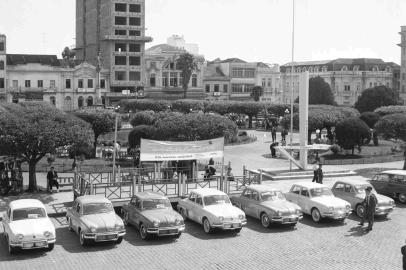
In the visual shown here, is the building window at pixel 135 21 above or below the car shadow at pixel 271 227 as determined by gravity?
above

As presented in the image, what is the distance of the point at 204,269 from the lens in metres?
17.6

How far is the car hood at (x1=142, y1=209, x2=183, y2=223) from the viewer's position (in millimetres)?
20219

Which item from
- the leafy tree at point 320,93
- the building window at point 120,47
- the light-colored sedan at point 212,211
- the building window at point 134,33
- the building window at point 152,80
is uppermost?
the building window at point 134,33

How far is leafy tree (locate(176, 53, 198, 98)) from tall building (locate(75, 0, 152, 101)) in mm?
7018

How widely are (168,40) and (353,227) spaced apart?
10472 centimetres

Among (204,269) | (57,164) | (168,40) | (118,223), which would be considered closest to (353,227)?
(204,269)

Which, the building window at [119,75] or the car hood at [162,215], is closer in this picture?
the car hood at [162,215]

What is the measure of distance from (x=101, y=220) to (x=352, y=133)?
28.8 meters

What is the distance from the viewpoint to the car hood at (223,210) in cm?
2125

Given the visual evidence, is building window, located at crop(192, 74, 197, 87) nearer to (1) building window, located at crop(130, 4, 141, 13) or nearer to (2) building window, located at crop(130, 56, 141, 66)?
(2) building window, located at crop(130, 56, 141, 66)

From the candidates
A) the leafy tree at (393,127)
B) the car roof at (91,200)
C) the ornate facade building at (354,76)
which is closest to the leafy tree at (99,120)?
the leafy tree at (393,127)

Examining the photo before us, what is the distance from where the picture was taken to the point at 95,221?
64.2ft

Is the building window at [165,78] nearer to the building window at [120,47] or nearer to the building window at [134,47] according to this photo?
the building window at [134,47]

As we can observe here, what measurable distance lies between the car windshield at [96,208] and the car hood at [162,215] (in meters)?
1.38
